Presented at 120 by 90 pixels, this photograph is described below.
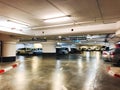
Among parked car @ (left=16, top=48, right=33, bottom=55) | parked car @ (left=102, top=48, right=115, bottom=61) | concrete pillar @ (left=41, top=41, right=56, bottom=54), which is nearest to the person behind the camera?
parked car @ (left=102, top=48, right=115, bottom=61)

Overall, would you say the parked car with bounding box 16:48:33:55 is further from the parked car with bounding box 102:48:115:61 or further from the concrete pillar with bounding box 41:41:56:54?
the parked car with bounding box 102:48:115:61

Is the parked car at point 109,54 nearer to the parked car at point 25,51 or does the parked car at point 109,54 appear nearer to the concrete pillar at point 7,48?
the concrete pillar at point 7,48

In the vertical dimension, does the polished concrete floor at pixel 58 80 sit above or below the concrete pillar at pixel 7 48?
below

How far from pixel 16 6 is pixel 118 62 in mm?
9751

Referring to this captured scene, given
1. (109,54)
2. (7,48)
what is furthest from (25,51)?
(109,54)

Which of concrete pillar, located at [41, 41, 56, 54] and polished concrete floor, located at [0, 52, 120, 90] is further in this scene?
concrete pillar, located at [41, 41, 56, 54]

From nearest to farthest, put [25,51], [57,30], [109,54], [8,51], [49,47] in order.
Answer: [57,30] → [109,54] → [8,51] → [49,47] → [25,51]

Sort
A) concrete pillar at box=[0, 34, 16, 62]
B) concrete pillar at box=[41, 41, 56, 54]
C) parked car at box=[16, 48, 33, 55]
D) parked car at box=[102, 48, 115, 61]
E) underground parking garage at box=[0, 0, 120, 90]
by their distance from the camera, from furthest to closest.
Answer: parked car at box=[16, 48, 33, 55], concrete pillar at box=[41, 41, 56, 54], concrete pillar at box=[0, 34, 16, 62], parked car at box=[102, 48, 115, 61], underground parking garage at box=[0, 0, 120, 90]

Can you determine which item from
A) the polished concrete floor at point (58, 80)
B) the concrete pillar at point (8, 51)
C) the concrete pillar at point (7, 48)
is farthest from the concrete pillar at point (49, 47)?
the polished concrete floor at point (58, 80)

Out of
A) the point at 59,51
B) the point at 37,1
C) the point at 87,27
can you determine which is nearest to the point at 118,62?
the point at 87,27

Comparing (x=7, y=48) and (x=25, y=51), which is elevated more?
(x=7, y=48)

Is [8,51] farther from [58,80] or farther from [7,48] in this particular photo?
[58,80]

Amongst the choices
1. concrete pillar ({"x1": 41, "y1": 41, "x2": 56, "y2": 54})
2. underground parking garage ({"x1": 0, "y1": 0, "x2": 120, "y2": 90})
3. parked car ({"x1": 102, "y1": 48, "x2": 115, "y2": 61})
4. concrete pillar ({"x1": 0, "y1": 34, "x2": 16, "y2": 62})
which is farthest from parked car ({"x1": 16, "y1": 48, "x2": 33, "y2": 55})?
parked car ({"x1": 102, "y1": 48, "x2": 115, "y2": 61})

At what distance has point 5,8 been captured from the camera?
16.2 feet
